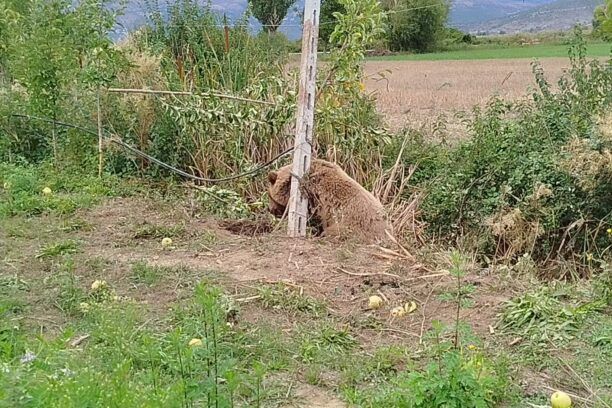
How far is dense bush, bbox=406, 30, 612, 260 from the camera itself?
6035 mm

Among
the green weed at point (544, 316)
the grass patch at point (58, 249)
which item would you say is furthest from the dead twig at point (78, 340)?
the green weed at point (544, 316)

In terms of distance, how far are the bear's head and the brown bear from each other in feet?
1.04

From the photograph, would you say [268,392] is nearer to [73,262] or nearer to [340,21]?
[73,262]

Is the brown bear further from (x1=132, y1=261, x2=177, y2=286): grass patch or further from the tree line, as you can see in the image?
the tree line

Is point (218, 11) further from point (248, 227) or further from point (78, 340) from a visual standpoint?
point (78, 340)

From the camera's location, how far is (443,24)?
2672 centimetres

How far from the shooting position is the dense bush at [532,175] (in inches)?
238

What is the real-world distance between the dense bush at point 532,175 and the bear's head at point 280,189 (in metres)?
1.38


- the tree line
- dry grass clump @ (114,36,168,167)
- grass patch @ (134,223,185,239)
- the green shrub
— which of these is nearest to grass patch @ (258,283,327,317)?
the green shrub

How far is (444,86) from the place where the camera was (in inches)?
506

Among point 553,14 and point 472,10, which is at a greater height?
point 472,10

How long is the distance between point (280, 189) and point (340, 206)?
666 millimetres

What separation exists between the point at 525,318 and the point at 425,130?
436 cm

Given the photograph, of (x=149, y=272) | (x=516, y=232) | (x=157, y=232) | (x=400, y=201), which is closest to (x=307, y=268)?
(x=149, y=272)
